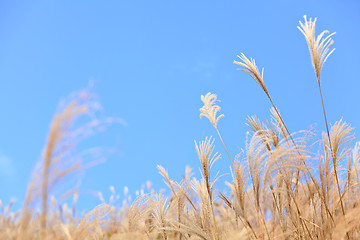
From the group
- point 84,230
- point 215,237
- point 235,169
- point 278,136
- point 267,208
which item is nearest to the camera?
point 84,230

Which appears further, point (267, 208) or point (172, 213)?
point (267, 208)

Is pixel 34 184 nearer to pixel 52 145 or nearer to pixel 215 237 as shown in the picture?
pixel 52 145

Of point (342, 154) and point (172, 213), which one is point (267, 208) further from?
point (342, 154)

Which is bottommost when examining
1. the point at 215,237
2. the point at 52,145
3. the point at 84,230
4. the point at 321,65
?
the point at 215,237

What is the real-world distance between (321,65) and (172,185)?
1.61 m

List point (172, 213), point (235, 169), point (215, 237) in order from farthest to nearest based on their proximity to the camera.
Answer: point (172, 213) → point (215, 237) → point (235, 169)

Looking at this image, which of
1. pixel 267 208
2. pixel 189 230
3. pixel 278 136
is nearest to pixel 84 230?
pixel 189 230

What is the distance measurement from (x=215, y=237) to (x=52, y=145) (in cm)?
154

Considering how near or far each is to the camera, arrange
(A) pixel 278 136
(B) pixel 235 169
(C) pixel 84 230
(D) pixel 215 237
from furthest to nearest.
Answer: (A) pixel 278 136 → (D) pixel 215 237 → (B) pixel 235 169 → (C) pixel 84 230

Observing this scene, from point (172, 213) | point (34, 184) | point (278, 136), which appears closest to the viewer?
point (34, 184)

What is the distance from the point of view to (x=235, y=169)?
2547 mm

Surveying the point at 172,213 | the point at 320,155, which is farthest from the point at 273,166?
the point at 172,213

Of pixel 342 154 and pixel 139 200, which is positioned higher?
pixel 139 200

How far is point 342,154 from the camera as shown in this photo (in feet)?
9.50
